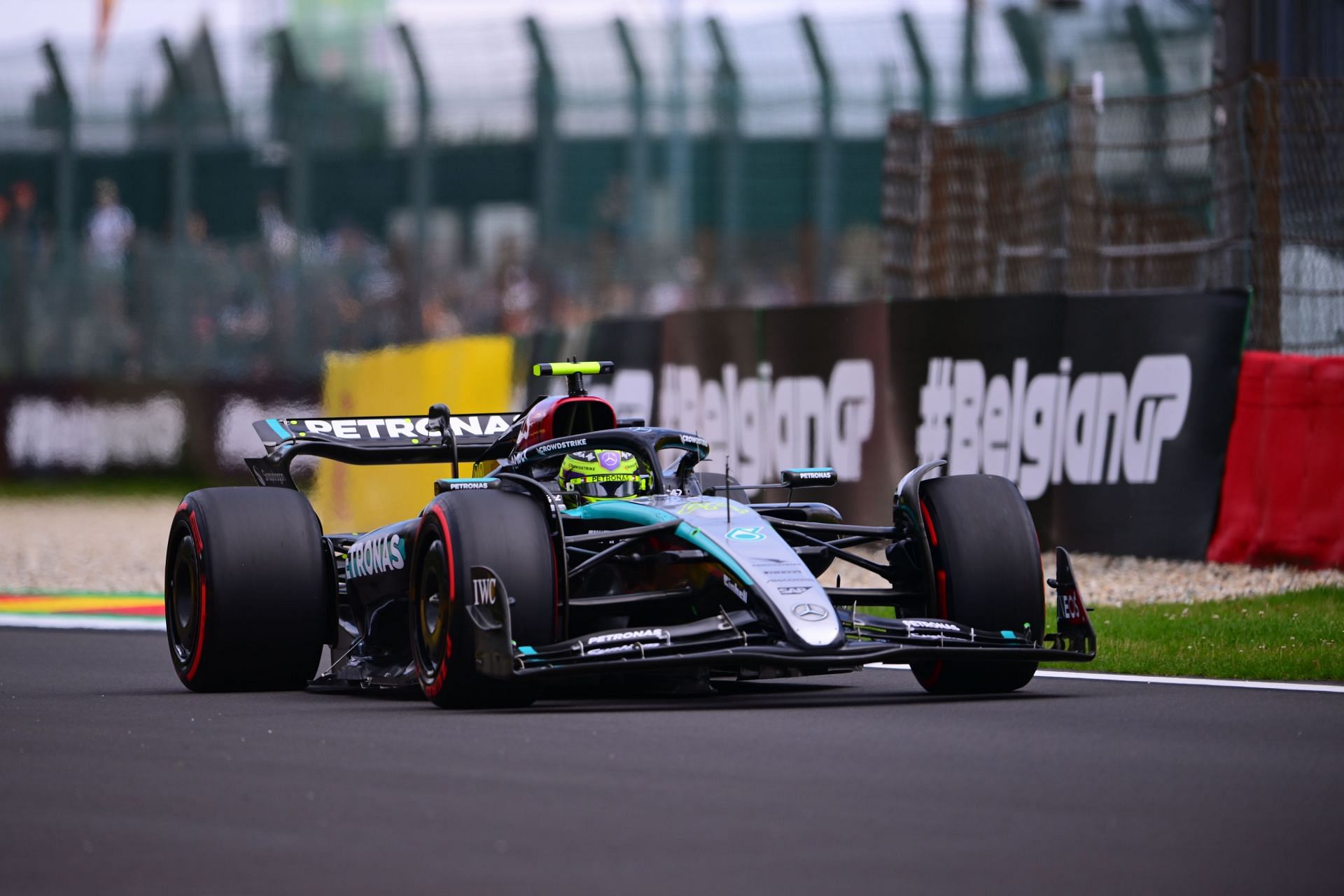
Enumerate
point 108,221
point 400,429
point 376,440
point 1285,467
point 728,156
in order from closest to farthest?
1. point 376,440
2. point 400,429
3. point 1285,467
4. point 728,156
5. point 108,221

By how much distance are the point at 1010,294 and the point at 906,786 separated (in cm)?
896

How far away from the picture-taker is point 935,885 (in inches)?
194

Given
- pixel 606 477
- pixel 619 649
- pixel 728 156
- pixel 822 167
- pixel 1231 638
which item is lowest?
pixel 1231 638

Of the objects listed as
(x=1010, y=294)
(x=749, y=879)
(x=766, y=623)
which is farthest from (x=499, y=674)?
(x=1010, y=294)

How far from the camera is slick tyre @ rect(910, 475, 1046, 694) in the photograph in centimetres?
891

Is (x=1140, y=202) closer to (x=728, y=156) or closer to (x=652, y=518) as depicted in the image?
(x=652, y=518)

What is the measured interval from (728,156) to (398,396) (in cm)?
440

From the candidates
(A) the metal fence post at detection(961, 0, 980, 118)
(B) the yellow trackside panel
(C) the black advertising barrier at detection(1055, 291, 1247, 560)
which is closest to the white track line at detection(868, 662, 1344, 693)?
(C) the black advertising barrier at detection(1055, 291, 1247, 560)

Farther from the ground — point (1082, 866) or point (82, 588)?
point (1082, 866)

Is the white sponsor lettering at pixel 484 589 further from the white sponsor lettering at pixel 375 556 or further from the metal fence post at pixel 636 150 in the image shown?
the metal fence post at pixel 636 150

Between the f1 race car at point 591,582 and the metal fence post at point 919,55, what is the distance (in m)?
12.5

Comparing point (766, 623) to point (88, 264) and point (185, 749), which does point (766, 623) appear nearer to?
point (185, 749)

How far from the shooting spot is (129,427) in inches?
1141

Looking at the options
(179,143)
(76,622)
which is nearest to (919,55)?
(179,143)
